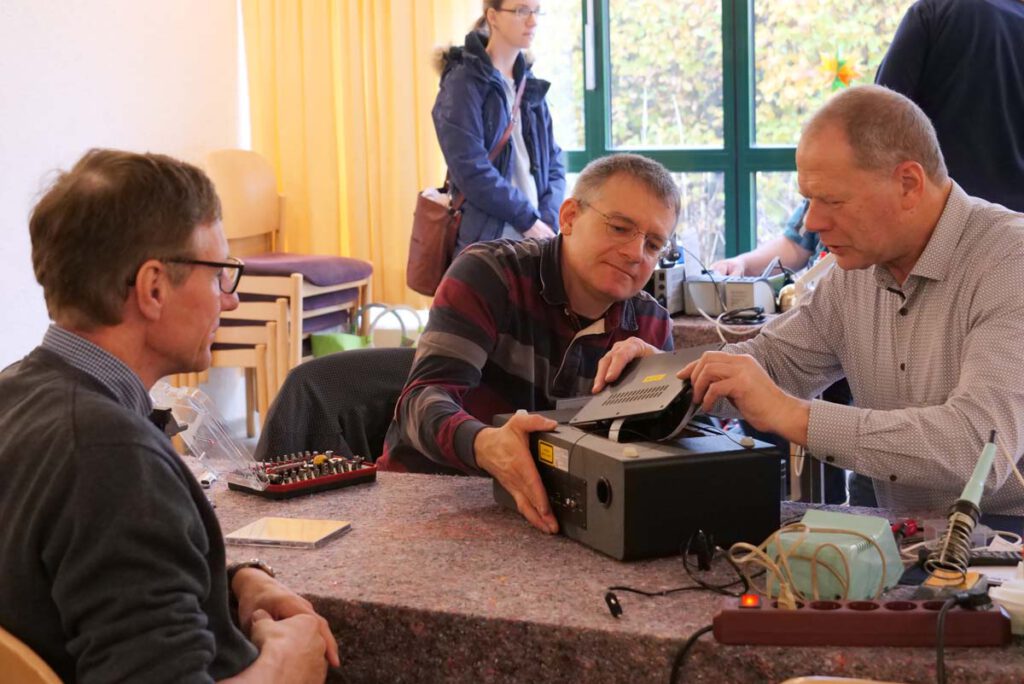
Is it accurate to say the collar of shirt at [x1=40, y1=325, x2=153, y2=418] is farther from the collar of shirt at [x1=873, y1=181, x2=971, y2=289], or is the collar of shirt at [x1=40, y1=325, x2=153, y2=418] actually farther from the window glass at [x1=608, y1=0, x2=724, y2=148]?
the window glass at [x1=608, y1=0, x2=724, y2=148]

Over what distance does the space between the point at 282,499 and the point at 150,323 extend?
62 centimetres

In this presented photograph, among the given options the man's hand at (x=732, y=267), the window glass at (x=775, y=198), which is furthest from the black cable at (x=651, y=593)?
the window glass at (x=775, y=198)

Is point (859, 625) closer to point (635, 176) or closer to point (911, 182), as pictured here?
point (911, 182)

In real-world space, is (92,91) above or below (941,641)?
above

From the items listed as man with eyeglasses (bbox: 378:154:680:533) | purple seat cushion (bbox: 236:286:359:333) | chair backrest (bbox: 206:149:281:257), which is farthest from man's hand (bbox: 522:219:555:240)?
man with eyeglasses (bbox: 378:154:680:533)

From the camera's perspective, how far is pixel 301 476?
1.88 metres

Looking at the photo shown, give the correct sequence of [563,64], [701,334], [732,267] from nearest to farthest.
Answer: [701,334] < [732,267] < [563,64]

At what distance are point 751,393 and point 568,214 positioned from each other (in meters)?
0.67

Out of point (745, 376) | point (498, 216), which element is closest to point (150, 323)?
point (745, 376)

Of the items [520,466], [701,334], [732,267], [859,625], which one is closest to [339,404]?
[520,466]

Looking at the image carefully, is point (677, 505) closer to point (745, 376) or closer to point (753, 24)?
point (745, 376)

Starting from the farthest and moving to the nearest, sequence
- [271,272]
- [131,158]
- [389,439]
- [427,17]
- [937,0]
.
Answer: [427,17] < [271,272] < [937,0] < [389,439] < [131,158]

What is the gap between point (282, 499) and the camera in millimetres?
1843

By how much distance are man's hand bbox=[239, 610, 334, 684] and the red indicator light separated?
465 millimetres
